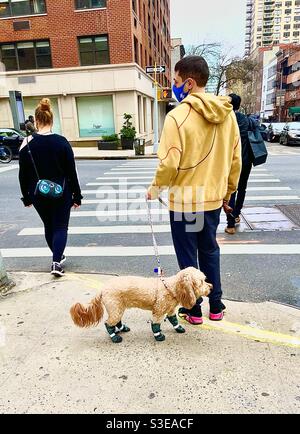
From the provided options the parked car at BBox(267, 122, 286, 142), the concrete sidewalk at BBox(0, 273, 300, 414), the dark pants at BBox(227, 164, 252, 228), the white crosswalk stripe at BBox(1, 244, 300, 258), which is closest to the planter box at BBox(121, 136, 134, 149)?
the parked car at BBox(267, 122, 286, 142)

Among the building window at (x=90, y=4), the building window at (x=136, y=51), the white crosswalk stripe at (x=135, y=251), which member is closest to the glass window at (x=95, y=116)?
the building window at (x=136, y=51)

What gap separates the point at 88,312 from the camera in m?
2.87

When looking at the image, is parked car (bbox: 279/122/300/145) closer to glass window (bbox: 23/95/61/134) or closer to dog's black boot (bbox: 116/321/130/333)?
glass window (bbox: 23/95/61/134)

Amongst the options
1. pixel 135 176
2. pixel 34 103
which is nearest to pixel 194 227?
pixel 135 176

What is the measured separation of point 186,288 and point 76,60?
80.8 ft

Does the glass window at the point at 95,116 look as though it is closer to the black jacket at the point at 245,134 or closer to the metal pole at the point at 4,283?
the black jacket at the point at 245,134

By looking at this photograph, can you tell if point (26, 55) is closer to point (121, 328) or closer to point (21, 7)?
point (21, 7)

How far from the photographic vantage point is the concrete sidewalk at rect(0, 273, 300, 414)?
7.38 feet

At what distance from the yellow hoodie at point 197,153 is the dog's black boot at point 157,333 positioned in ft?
3.23

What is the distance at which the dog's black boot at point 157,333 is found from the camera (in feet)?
9.40

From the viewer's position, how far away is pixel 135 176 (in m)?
12.4

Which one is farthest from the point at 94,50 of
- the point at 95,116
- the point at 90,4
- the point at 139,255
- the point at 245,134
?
the point at 139,255

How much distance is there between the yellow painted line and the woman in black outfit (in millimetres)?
2054
